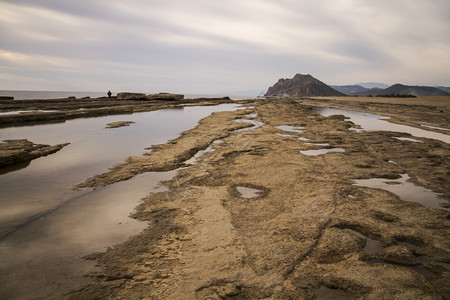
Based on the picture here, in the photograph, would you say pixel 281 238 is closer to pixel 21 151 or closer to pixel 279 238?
pixel 279 238

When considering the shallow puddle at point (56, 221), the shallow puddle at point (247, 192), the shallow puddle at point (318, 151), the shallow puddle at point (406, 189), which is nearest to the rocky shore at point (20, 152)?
the shallow puddle at point (56, 221)

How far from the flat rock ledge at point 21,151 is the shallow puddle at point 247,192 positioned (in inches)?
344

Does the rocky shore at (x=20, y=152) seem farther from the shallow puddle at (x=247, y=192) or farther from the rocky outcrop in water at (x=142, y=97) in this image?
the rocky outcrop in water at (x=142, y=97)

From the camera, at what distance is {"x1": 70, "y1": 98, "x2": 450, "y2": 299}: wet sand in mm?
3088

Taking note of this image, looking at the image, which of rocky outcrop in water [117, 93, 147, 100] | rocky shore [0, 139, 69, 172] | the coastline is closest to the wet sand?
the coastline

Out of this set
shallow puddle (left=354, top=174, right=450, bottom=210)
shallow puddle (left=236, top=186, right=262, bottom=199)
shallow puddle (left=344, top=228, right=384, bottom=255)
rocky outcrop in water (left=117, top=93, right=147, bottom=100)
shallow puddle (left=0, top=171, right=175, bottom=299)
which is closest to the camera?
shallow puddle (left=0, top=171, right=175, bottom=299)

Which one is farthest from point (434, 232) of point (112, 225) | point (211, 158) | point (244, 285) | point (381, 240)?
point (211, 158)

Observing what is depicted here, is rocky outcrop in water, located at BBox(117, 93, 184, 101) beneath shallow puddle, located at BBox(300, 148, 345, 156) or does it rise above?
above

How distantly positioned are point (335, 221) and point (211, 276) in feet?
8.86

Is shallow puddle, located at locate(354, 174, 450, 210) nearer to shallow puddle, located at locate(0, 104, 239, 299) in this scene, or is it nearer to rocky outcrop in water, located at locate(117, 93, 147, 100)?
shallow puddle, located at locate(0, 104, 239, 299)

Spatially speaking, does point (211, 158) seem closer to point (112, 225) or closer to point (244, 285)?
point (112, 225)

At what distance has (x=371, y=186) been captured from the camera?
6.57 metres

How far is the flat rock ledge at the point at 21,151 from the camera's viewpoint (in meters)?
8.95

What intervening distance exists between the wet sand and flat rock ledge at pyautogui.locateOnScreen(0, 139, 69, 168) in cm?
433
